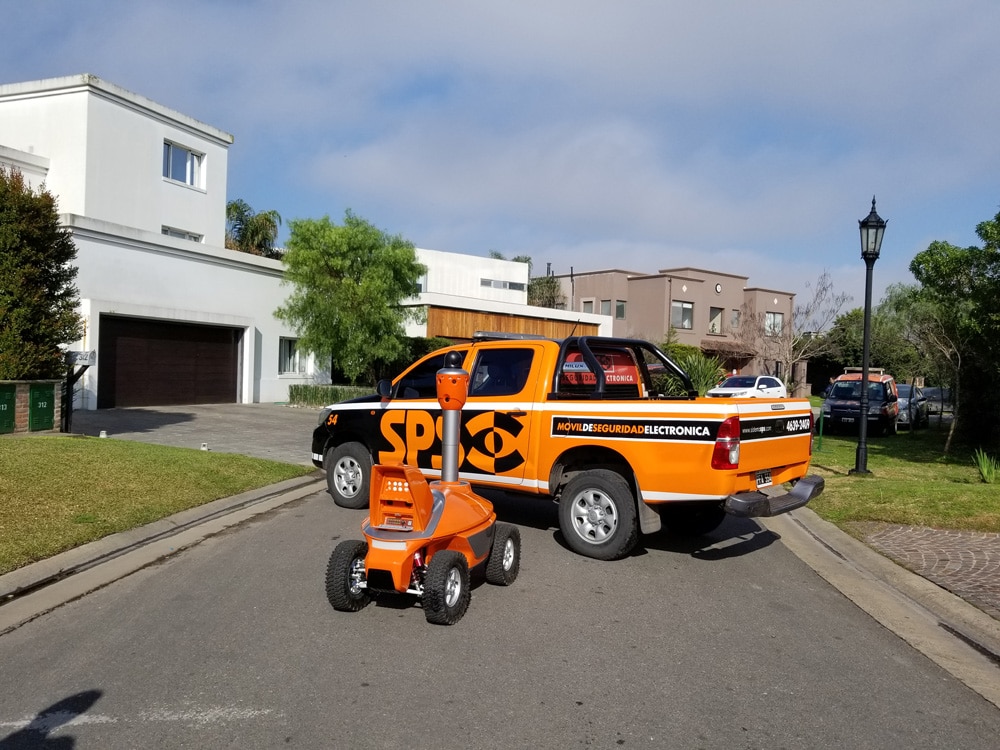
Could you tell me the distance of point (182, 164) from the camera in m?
29.7

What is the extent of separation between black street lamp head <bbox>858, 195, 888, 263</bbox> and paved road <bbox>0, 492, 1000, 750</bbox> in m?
8.06

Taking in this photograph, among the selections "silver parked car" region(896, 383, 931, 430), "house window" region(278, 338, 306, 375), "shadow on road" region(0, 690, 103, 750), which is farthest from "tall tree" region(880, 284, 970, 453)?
"house window" region(278, 338, 306, 375)

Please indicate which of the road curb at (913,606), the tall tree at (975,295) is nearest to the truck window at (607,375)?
the road curb at (913,606)

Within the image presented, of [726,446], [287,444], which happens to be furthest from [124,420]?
[726,446]

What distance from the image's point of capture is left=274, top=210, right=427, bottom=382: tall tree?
2584 cm

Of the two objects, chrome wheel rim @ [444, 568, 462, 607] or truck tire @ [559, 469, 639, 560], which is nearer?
chrome wheel rim @ [444, 568, 462, 607]

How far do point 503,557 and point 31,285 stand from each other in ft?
33.9

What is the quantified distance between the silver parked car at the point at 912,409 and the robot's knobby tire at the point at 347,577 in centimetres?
2324

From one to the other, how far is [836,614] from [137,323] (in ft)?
69.0

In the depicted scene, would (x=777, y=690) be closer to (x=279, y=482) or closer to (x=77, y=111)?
(x=279, y=482)

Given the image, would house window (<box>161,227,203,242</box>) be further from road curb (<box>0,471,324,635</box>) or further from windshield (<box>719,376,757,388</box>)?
road curb (<box>0,471,324,635</box>)

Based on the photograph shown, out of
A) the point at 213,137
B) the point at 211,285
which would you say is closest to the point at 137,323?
the point at 211,285

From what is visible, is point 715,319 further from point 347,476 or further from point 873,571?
point 873,571

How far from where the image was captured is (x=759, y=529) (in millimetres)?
Result: 9406
